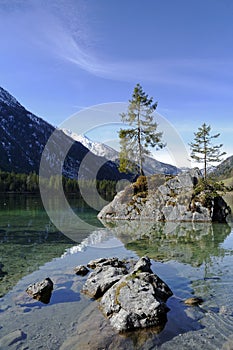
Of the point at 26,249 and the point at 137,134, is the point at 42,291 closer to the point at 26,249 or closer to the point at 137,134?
the point at 26,249

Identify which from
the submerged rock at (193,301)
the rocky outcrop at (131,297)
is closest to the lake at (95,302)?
the submerged rock at (193,301)

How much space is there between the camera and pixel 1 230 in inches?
983

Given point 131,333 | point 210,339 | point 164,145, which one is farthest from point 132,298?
point 164,145

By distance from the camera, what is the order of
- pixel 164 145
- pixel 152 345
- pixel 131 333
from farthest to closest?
1. pixel 164 145
2. pixel 131 333
3. pixel 152 345

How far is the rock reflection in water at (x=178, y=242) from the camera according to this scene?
1570 cm

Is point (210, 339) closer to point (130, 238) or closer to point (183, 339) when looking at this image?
point (183, 339)

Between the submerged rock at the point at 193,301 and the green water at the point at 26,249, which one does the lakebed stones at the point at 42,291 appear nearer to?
the green water at the point at 26,249

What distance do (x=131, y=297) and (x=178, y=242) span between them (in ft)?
39.3

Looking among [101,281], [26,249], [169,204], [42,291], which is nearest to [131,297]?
[101,281]

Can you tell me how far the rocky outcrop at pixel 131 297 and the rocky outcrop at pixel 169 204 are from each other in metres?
21.5

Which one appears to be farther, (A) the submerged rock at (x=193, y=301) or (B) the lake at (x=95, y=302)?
(A) the submerged rock at (x=193, y=301)

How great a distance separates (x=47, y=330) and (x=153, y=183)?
2871 cm

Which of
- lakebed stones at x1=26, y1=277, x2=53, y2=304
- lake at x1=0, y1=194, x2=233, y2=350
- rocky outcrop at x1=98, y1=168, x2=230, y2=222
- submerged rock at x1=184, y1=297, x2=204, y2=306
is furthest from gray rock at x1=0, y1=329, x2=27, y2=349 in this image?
rocky outcrop at x1=98, y1=168, x2=230, y2=222

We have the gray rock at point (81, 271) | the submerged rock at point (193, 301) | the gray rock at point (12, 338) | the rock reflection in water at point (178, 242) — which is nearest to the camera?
the gray rock at point (12, 338)
